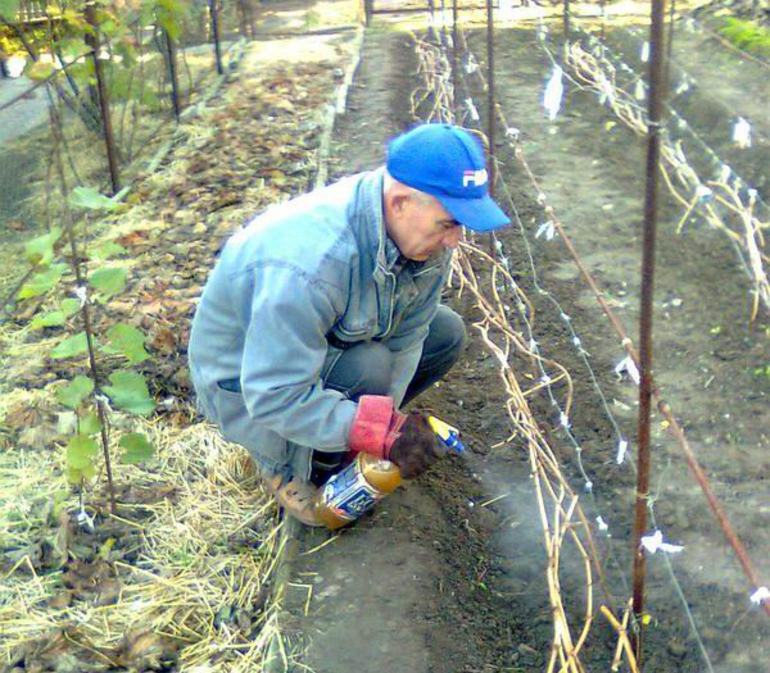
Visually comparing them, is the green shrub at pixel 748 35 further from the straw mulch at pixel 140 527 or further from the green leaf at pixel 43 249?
the green leaf at pixel 43 249

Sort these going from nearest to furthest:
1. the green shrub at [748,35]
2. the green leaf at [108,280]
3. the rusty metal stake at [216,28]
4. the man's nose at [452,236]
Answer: the man's nose at [452,236], the green leaf at [108,280], the green shrub at [748,35], the rusty metal stake at [216,28]

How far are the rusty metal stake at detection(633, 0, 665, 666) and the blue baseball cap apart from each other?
0.54 m

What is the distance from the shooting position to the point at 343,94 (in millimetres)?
7430

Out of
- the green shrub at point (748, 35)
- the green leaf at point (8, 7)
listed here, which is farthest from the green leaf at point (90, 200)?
the green shrub at point (748, 35)

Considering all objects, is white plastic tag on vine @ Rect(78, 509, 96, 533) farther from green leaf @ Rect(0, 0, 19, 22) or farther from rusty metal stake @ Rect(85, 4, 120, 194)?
rusty metal stake @ Rect(85, 4, 120, 194)

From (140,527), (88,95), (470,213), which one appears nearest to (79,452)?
(140,527)

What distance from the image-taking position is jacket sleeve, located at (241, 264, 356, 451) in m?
2.53

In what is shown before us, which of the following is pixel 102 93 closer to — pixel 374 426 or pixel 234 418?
pixel 234 418

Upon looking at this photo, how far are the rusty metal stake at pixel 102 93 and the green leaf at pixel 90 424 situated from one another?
126 inches

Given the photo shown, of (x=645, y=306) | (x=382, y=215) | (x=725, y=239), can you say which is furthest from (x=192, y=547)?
(x=725, y=239)

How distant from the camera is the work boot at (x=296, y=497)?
3055 millimetres

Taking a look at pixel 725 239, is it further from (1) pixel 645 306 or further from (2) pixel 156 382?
(1) pixel 645 306

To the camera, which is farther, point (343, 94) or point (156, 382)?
point (343, 94)

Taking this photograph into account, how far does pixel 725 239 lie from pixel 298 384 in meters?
3.10
